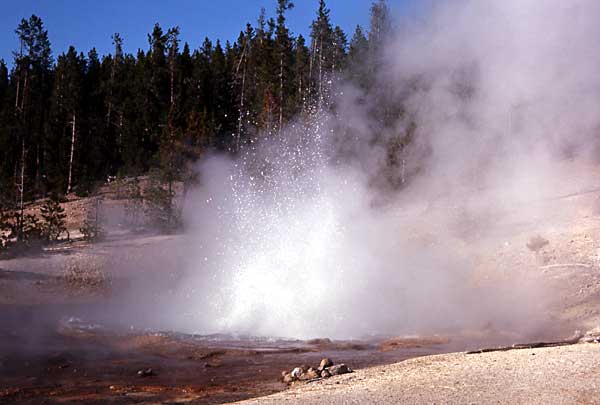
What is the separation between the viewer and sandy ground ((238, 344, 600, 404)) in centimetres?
455

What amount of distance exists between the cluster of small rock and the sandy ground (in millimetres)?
181

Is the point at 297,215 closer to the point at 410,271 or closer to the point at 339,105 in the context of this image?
the point at 410,271

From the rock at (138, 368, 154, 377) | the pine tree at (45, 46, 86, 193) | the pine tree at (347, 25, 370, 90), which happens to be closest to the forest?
the pine tree at (45, 46, 86, 193)

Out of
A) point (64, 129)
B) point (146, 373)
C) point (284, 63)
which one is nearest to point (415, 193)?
point (146, 373)

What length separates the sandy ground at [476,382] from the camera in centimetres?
455

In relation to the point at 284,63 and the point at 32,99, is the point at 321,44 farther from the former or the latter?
the point at 32,99

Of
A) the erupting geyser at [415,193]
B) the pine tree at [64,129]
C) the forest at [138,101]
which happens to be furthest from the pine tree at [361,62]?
the pine tree at [64,129]

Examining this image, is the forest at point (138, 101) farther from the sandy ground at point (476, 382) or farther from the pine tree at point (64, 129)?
the sandy ground at point (476, 382)

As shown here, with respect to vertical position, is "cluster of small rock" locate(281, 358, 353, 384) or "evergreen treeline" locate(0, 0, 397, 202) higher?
"evergreen treeline" locate(0, 0, 397, 202)

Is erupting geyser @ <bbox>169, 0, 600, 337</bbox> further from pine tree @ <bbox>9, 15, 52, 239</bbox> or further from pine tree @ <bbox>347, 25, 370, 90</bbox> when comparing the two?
pine tree @ <bbox>9, 15, 52, 239</bbox>

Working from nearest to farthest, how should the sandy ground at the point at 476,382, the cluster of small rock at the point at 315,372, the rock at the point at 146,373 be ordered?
the sandy ground at the point at 476,382 < the cluster of small rock at the point at 315,372 < the rock at the point at 146,373

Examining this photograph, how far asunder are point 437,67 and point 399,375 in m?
6.13

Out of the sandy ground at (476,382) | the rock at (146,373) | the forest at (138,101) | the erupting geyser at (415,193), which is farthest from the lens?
the forest at (138,101)

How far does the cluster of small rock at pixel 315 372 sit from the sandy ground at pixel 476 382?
0.18 m
